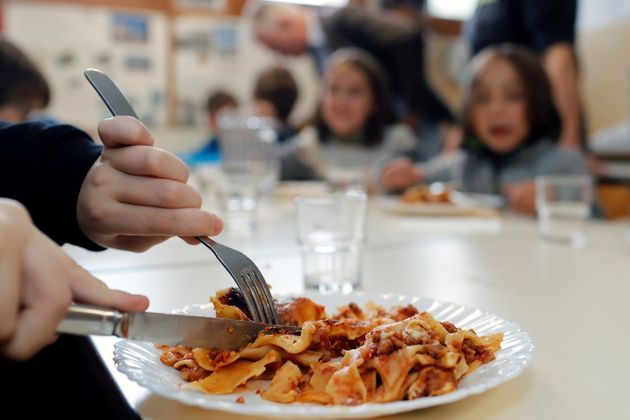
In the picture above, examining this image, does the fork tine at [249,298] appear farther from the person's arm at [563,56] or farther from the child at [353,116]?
the child at [353,116]

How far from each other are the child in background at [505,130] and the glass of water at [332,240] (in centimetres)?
122

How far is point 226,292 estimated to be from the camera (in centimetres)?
55

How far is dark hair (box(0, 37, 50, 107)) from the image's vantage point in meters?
1.85

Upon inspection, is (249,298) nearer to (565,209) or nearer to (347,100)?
(565,209)

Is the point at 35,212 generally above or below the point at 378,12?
below

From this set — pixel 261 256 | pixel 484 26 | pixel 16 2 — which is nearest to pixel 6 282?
pixel 261 256

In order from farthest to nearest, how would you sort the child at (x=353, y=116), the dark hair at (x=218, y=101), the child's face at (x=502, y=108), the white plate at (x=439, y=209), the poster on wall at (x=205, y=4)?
the dark hair at (x=218, y=101)
the poster on wall at (x=205, y=4)
the child at (x=353, y=116)
the child's face at (x=502, y=108)
the white plate at (x=439, y=209)

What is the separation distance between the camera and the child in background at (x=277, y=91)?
3.75 m

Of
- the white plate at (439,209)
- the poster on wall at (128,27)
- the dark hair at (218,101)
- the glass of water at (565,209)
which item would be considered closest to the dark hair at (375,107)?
the dark hair at (218,101)

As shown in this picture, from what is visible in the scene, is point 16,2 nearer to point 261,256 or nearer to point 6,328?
point 261,256

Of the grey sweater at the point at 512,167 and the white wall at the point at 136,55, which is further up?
the white wall at the point at 136,55

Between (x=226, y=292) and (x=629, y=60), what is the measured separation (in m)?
3.50

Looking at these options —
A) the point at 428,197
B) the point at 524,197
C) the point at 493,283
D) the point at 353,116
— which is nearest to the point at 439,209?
the point at 428,197

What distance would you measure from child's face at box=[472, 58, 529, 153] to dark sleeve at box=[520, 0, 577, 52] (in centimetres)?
54
